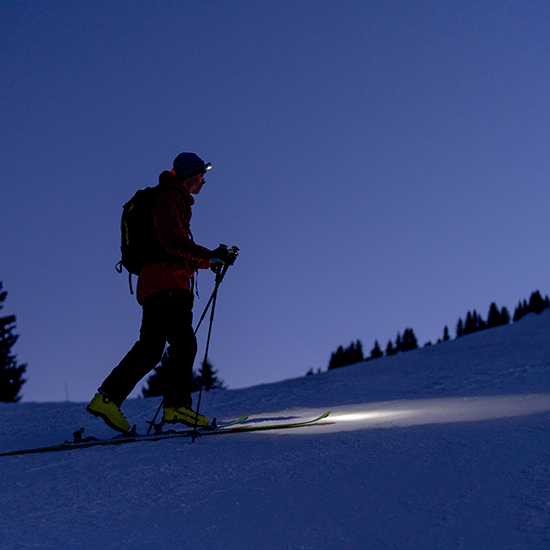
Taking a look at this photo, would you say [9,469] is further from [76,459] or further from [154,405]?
[154,405]

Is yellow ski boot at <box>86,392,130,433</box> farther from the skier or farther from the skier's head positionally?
the skier's head

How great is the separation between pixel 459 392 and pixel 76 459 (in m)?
3.34

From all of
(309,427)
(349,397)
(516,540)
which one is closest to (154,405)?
(349,397)

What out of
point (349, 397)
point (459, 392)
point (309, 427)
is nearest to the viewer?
point (309, 427)

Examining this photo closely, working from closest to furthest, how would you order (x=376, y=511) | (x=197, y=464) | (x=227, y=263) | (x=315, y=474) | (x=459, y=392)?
(x=376, y=511) → (x=315, y=474) → (x=197, y=464) → (x=227, y=263) → (x=459, y=392)

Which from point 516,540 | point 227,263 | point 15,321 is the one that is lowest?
point 516,540

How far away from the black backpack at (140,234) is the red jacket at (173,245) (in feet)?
0.20

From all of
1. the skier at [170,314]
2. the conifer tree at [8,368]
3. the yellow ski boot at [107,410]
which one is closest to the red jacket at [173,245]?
the skier at [170,314]

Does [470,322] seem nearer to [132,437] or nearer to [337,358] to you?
[337,358]

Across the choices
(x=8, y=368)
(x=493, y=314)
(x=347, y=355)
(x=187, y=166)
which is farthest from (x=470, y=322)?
(x=187, y=166)

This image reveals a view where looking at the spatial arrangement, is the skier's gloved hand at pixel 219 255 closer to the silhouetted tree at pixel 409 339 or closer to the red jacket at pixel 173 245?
the red jacket at pixel 173 245

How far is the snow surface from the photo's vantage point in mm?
1493

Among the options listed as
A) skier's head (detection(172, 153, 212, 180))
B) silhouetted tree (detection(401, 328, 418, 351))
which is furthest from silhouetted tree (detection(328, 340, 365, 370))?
skier's head (detection(172, 153, 212, 180))

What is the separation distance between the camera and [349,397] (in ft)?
17.7
